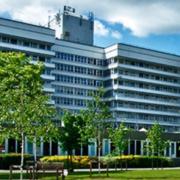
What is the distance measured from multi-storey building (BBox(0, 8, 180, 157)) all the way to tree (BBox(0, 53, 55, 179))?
6209cm

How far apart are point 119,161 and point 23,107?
23853 millimetres

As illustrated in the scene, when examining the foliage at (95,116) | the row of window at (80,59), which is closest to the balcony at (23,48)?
the row of window at (80,59)

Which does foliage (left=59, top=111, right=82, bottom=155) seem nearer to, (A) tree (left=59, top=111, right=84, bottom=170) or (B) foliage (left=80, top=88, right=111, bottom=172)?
(A) tree (left=59, top=111, right=84, bottom=170)

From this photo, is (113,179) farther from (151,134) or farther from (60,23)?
(60,23)

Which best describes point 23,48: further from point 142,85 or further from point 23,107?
point 23,107

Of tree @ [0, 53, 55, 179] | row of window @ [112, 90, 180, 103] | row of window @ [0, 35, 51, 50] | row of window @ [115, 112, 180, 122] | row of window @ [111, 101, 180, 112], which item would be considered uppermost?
row of window @ [0, 35, 51, 50]

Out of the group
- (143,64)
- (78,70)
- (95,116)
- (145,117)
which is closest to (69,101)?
(78,70)

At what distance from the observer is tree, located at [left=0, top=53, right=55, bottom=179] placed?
26.2 m

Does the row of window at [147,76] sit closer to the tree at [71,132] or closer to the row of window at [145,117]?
the row of window at [145,117]

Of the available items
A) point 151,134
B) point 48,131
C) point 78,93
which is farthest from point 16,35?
point 48,131

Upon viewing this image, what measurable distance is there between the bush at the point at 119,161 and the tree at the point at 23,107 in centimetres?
1489

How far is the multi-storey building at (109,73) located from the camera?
9619 centimetres

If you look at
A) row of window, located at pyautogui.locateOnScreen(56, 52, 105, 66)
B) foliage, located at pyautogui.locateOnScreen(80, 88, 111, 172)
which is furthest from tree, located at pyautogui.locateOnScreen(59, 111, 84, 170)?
row of window, located at pyautogui.locateOnScreen(56, 52, 105, 66)

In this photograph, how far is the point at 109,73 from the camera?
11025 cm
